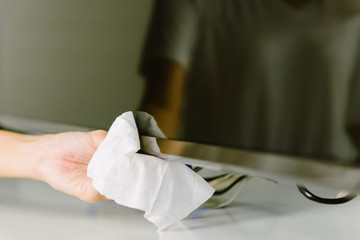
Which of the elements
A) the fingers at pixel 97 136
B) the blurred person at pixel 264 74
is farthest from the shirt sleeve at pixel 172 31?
the fingers at pixel 97 136

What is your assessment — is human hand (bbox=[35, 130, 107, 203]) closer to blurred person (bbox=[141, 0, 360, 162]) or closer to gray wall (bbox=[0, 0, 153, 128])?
gray wall (bbox=[0, 0, 153, 128])

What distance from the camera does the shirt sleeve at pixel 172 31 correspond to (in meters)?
0.40

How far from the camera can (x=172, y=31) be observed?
427 millimetres

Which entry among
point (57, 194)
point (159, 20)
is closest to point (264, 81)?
point (159, 20)

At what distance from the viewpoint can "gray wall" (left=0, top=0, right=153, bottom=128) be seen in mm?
498

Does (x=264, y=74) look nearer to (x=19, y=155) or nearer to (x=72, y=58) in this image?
(x=72, y=58)

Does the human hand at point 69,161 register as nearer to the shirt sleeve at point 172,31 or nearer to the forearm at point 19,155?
the forearm at point 19,155

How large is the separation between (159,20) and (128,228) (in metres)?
0.23

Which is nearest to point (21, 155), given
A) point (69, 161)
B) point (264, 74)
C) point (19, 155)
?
point (19, 155)

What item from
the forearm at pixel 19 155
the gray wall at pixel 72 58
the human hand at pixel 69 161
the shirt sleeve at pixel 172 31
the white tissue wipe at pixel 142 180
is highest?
the shirt sleeve at pixel 172 31

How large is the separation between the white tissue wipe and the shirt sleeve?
9 centimetres

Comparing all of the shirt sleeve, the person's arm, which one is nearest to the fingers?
the person's arm

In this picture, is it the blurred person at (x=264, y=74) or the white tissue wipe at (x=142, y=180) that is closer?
the blurred person at (x=264, y=74)

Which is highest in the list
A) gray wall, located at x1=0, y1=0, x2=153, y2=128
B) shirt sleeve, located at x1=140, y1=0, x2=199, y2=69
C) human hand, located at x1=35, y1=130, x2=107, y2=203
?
shirt sleeve, located at x1=140, y1=0, x2=199, y2=69
